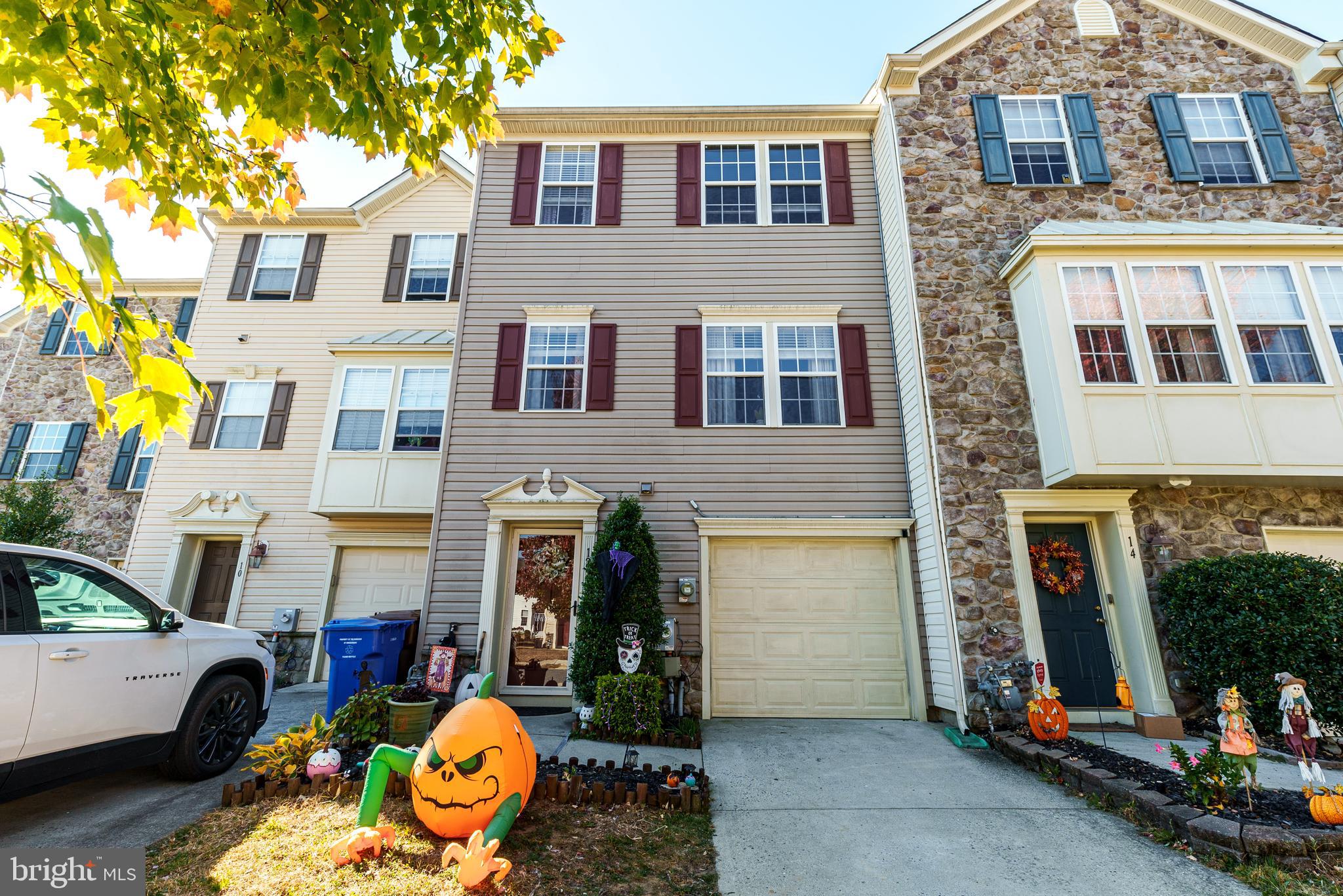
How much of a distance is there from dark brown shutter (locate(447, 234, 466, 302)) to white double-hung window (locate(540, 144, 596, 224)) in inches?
88.9

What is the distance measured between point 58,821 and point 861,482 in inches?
290

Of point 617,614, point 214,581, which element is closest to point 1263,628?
point 617,614

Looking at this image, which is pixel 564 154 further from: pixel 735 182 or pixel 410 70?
pixel 410 70

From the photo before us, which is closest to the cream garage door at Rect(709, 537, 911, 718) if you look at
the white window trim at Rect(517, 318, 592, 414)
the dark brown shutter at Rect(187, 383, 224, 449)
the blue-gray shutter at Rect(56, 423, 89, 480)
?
the white window trim at Rect(517, 318, 592, 414)

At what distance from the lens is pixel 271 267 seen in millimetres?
10617

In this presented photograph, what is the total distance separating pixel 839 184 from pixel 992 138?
2.00m

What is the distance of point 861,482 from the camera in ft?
24.2

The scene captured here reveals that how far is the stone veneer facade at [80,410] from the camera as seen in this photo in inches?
429

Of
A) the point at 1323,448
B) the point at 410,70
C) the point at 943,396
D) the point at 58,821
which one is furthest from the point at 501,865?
the point at 1323,448

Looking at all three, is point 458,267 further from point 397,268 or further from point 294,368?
point 294,368

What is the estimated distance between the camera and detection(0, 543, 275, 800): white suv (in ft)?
10.2

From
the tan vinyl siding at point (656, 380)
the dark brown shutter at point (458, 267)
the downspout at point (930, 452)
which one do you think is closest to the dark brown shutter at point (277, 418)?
the dark brown shutter at point (458, 267)

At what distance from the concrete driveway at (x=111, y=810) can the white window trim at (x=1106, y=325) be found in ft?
27.4

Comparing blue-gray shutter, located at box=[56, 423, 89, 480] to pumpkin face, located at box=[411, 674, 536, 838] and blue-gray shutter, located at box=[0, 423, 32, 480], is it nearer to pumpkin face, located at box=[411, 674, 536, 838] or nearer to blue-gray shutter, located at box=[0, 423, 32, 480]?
blue-gray shutter, located at box=[0, 423, 32, 480]
